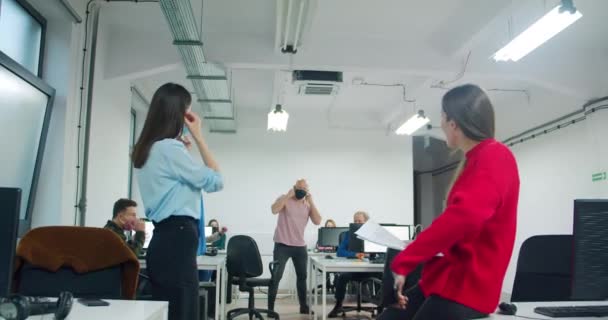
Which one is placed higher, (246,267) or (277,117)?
(277,117)

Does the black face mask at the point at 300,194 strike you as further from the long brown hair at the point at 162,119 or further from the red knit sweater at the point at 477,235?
the red knit sweater at the point at 477,235

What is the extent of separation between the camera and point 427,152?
41.8ft

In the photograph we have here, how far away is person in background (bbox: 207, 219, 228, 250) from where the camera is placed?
20.0 feet

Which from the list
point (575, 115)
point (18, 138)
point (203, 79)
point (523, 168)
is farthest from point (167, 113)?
point (523, 168)

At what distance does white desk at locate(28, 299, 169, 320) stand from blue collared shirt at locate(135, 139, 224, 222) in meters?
0.34

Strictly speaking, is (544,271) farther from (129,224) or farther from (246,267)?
(246,267)

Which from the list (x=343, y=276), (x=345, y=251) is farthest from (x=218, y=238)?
(x=345, y=251)

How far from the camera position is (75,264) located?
2053mm

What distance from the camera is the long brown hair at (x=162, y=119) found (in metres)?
1.88

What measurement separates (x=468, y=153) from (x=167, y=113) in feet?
3.64

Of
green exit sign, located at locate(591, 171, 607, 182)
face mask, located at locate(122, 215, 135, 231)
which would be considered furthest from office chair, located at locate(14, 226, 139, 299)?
green exit sign, located at locate(591, 171, 607, 182)

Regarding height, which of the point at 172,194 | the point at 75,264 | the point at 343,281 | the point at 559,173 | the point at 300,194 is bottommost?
the point at 343,281

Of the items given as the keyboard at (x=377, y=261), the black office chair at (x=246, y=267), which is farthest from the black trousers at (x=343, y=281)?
the black office chair at (x=246, y=267)

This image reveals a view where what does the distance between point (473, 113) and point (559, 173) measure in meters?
6.10
